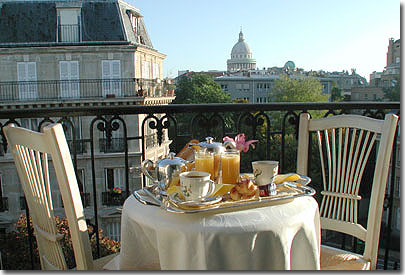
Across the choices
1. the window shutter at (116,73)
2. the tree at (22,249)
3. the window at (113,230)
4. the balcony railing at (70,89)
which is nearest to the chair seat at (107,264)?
the tree at (22,249)

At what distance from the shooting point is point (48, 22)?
72.9 ft

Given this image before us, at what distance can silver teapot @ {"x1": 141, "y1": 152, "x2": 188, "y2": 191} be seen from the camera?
6.07ft

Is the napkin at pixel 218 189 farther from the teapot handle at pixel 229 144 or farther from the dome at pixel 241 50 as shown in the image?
the dome at pixel 241 50

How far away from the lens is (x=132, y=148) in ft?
71.5

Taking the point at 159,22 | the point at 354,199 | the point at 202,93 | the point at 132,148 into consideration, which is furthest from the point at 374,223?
the point at 202,93

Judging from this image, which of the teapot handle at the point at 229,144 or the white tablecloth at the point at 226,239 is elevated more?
the teapot handle at the point at 229,144

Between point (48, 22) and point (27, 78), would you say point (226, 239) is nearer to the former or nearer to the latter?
point (27, 78)

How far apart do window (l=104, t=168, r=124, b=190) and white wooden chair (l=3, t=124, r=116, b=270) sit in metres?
18.5

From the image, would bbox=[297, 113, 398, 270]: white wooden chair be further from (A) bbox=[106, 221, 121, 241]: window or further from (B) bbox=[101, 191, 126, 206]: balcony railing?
(A) bbox=[106, 221, 121, 241]: window

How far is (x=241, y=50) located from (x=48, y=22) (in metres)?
74.7

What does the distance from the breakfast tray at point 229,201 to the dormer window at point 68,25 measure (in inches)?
849

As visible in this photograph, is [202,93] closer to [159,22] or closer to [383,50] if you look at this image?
[159,22]

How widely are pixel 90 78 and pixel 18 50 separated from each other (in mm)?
3635

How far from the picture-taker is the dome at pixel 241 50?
93688 mm
